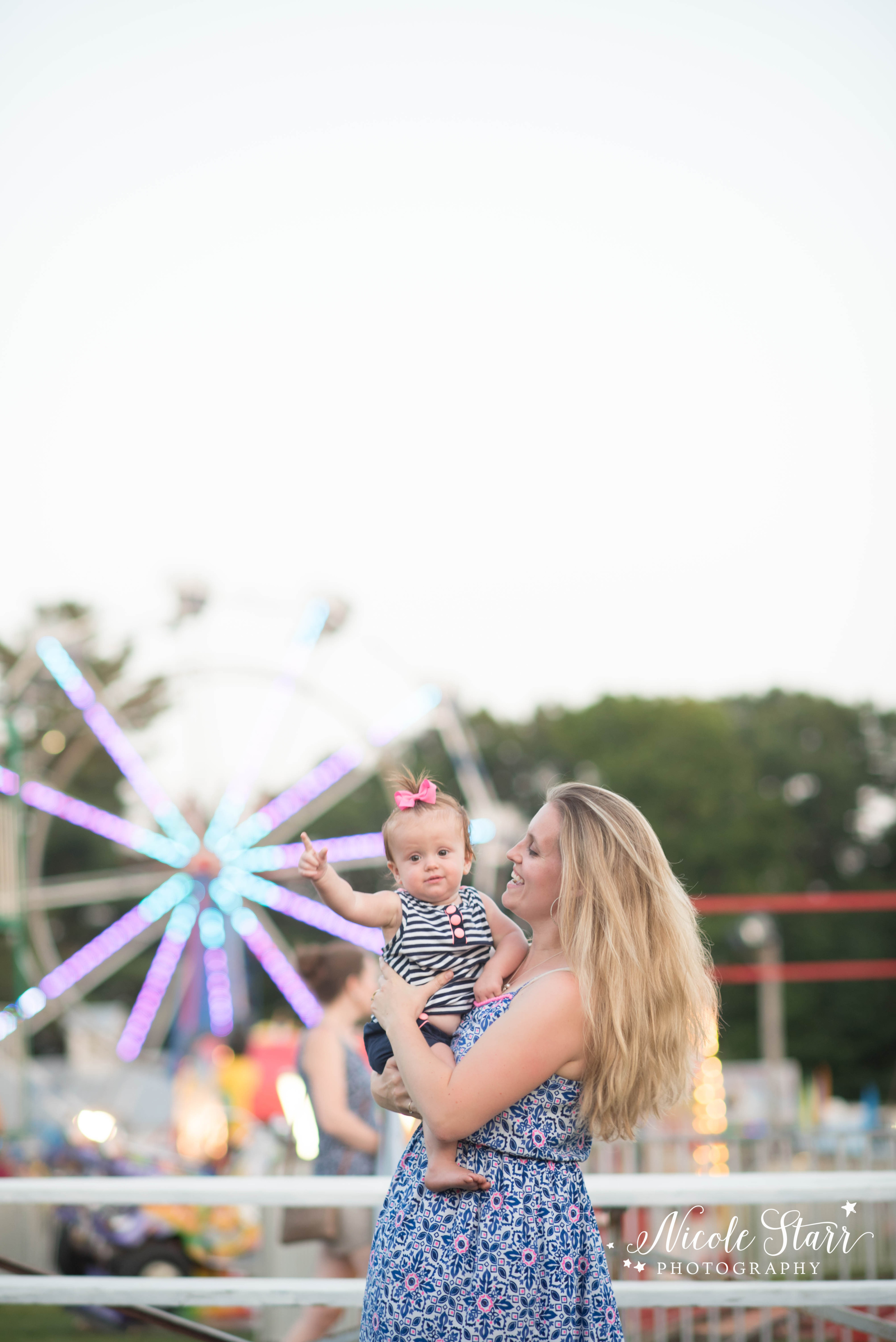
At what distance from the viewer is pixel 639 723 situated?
34031 mm

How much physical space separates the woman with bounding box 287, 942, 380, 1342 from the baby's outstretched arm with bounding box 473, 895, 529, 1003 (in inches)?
67.7

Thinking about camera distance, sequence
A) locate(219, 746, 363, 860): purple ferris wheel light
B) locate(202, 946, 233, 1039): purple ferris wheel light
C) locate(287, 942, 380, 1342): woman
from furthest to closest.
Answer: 1. locate(202, 946, 233, 1039): purple ferris wheel light
2. locate(219, 746, 363, 860): purple ferris wheel light
3. locate(287, 942, 380, 1342): woman

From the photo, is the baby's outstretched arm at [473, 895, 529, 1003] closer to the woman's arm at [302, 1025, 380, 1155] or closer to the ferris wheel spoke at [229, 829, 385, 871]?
the woman's arm at [302, 1025, 380, 1155]

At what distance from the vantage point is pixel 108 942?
14.2 metres

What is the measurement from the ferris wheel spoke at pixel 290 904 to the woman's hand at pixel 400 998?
11.6m

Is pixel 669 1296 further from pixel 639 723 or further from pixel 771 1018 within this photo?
pixel 639 723

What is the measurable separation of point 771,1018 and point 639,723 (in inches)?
585

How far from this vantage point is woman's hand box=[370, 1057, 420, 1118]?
2.20 meters

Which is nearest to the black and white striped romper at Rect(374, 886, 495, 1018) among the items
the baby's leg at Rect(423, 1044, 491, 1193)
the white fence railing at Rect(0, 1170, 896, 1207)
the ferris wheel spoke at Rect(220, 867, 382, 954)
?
the baby's leg at Rect(423, 1044, 491, 1193)

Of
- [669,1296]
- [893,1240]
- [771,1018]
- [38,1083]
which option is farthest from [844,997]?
[669,1296]

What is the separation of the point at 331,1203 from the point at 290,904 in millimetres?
11574

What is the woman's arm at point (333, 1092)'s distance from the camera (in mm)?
3906

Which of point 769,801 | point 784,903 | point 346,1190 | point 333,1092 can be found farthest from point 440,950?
point 769,801

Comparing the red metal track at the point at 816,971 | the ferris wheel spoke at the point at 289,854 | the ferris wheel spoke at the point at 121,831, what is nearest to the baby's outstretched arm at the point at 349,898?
the ferris wheel spoke at the point at 289,854
